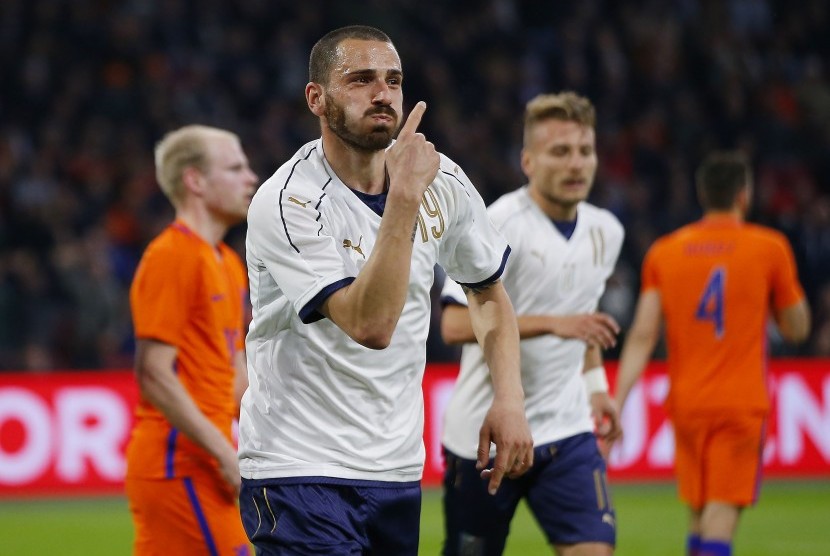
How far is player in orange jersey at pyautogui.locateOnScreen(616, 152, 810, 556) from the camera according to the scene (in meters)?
7.02

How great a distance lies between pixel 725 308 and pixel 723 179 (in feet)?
2.26

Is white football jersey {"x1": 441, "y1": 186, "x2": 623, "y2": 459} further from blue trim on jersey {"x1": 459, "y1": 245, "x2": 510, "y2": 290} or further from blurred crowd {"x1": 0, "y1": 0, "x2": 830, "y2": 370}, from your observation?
blurred crowd {"x1": 0, "y1": 0, "x2": 830, "y2": 370}

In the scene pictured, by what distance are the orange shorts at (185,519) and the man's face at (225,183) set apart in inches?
44.9

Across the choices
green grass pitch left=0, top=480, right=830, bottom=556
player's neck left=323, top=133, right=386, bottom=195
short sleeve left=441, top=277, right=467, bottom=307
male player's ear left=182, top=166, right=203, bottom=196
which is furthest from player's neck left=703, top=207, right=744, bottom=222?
player's neck left=323, top=133, right=386, bottom=195

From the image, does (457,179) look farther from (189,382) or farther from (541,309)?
(541,309)

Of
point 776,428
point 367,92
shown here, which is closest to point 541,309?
point 367,92

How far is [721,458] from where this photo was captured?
7.01m

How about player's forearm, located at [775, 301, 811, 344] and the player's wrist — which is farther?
player's forearm, located at [775, 301, 811, 344]

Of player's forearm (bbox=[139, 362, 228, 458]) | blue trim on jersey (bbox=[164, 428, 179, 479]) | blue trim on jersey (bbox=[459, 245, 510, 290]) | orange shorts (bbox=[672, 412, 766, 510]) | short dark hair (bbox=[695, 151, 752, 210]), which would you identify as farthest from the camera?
short dark hair (bbox=[695, 151, 752, 210])

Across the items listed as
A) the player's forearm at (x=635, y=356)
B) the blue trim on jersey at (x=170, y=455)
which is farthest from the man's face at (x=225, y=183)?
the player's forearm at (x=635, y=356)

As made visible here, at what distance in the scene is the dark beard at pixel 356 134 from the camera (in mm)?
3877

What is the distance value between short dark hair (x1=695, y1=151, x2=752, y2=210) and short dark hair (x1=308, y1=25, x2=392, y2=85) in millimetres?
3633

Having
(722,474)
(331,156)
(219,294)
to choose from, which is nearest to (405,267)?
(331,156)

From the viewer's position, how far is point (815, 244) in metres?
15.6
